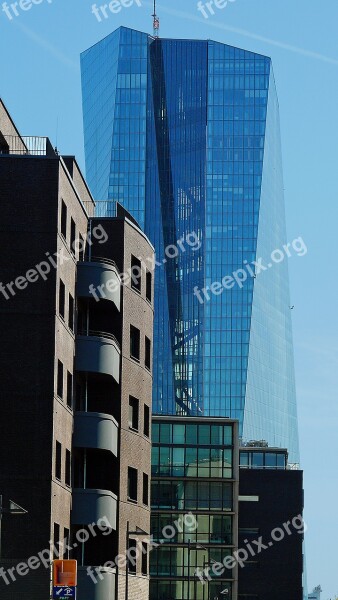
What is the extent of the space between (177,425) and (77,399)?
73.5m

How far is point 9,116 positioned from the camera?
262 ft

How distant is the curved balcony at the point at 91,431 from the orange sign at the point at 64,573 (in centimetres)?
1171

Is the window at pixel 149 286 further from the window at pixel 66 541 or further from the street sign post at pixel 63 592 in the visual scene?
the street sign post at pixel 63 592

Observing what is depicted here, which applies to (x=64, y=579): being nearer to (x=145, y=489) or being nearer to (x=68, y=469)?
(x=68, y=469)

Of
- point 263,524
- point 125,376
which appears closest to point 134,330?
point 125,376

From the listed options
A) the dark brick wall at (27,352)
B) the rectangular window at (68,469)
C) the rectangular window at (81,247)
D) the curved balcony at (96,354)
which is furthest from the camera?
the rectangular window at (81,247)

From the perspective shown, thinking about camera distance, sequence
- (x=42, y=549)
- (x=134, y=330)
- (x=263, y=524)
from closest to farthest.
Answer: (x=42, y=549) → (x=134, y=330) → (x=263, y=524)

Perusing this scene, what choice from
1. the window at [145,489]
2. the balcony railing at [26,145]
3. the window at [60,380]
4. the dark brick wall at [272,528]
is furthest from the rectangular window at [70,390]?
the dark brick wall at [272,528]

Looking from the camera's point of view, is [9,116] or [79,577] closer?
[79,577]

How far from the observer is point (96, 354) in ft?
249

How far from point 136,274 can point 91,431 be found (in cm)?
1333

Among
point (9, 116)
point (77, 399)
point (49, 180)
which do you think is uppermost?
point (9, 116)

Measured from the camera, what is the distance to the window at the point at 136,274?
84.5 m

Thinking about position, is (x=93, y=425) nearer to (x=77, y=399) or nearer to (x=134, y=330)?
(x=77, y=399)
